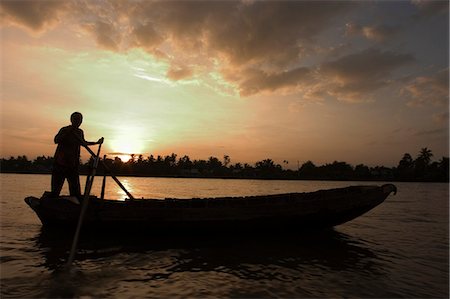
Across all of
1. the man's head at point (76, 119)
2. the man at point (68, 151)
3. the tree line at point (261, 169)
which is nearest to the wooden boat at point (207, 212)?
the man at point (68, 151)

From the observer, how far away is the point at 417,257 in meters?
8.46

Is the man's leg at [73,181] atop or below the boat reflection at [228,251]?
atop

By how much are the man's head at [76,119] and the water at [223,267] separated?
3174mm

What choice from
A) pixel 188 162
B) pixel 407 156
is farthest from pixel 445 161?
pixel 188 162

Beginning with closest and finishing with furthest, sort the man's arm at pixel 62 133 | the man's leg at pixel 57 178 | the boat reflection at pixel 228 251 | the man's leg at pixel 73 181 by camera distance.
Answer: the boat reflection at pixel 228 251, the man's arm at pixel 62 133, the man's leg at pixel 57 178, the man's leg at pixel 73 181

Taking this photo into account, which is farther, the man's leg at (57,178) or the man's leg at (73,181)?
the man's leg at (73,181)

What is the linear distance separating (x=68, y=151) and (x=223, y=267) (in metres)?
5.51

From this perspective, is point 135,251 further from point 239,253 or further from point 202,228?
point 239,253

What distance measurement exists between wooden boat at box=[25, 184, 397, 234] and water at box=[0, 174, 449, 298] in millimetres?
392

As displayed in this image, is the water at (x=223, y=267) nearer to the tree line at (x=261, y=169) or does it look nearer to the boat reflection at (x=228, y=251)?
the boat reflection at (x=228, y=251)

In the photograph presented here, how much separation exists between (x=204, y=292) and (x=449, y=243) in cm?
927

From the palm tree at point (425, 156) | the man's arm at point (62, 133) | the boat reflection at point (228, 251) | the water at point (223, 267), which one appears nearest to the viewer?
the water at point (223, 267)

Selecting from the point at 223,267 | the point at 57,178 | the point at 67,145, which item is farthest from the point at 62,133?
the point at 223,267

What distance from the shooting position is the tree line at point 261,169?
394 ft
